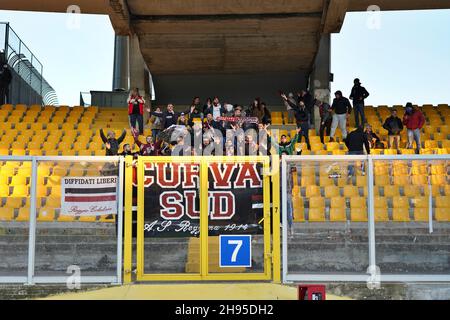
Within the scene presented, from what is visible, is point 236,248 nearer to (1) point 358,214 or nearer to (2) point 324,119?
(1) point 358,214

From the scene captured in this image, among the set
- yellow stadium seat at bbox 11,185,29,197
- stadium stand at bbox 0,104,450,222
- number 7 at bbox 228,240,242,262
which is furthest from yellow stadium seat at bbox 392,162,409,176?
yellow stadium seat at bbox 11,185,29,197

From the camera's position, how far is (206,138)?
1135 centimetres

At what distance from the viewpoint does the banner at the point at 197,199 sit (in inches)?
319

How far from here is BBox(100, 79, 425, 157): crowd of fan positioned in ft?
38.1

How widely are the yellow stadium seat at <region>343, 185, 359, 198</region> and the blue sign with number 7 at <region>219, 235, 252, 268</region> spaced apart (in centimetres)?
147

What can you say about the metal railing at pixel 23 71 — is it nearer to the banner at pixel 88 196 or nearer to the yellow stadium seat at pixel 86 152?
the yellow stadium seat at pixel 86 152

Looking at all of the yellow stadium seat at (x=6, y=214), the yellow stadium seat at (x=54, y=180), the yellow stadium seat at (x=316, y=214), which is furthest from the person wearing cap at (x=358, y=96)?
the yellow stadium seat at (x=6, y=214)

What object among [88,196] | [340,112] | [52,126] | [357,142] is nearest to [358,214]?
[88,196]

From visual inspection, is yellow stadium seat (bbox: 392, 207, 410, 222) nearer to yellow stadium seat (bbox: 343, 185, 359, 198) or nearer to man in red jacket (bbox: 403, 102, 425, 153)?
yellow stadium seat (bbox: 343, 185, 359, 198)

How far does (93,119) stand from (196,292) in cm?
1557

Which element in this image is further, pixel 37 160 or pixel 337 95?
pixel 337 95
